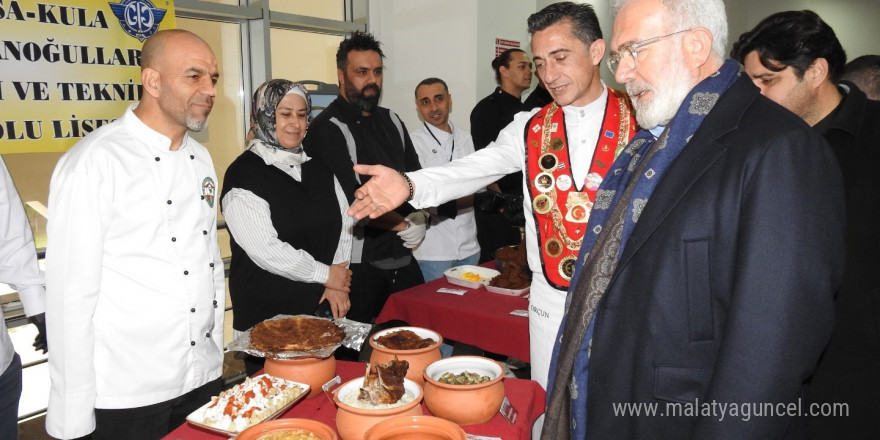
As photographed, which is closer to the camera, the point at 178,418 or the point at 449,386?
the point at 449,386

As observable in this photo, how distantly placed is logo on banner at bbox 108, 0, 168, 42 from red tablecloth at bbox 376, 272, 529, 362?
8.12 ft

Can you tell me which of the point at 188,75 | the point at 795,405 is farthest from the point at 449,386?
the point at 188,75

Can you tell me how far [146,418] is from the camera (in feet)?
6.31

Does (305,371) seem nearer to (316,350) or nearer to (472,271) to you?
(316,350)

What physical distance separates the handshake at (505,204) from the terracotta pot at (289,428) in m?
1.81

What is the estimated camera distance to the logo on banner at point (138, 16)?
3732 mm

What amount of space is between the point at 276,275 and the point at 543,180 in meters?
1.19

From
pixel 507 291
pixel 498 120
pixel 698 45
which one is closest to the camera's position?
pixel 698 45

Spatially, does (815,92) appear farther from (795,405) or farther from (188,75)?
(188,75)

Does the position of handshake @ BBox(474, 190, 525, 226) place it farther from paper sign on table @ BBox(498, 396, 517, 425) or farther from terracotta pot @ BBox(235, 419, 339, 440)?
terracotta pot @ BBox(235, 419, 339, 440)

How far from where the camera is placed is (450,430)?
132 cm

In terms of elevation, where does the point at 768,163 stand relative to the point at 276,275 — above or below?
above

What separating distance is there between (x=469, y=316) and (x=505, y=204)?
2.67 feet

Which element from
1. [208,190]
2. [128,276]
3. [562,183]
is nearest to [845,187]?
[562,183]
